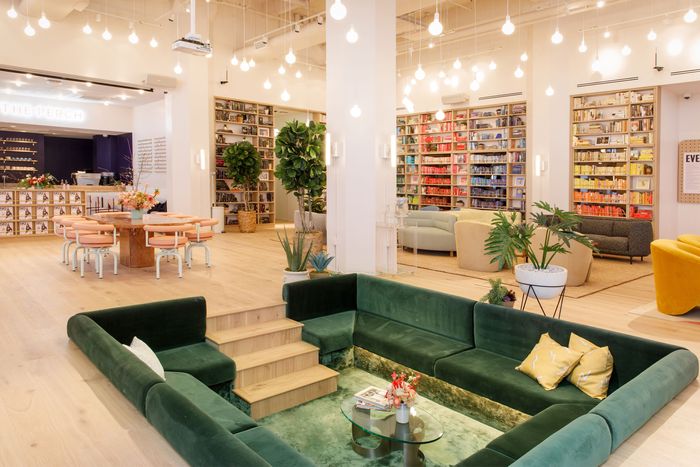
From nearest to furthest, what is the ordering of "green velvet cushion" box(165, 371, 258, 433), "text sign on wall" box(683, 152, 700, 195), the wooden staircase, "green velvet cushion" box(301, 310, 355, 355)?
"green velvet cushion" box(165, 371, 258, 433) < the wooden staircase < "green velvet cushion" box(301, 310, 355, 355) < "text sign on wall" box(683, 152, 700, 195)

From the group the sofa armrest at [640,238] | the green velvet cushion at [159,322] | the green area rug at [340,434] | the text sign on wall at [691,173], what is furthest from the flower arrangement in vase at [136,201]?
A: the text sign on wall at [691,173]

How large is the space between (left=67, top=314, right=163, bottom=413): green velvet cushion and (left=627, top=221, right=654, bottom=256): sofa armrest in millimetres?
8215

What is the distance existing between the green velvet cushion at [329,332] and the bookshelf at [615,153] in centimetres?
753

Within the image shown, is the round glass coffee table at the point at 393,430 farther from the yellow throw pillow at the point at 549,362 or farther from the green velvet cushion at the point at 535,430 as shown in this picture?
the yellow throw pillow at the point at 549,362

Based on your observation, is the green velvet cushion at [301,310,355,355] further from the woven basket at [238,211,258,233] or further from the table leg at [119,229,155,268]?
the woven basket at [238,211,258,233]

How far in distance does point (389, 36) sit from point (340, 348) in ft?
14.9

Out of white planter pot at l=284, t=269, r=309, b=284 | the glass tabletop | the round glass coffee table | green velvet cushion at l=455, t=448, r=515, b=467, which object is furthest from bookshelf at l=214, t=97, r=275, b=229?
green velvet cushion at l=455, t=448, r=515, b=467

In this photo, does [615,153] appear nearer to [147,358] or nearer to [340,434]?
[340,434]

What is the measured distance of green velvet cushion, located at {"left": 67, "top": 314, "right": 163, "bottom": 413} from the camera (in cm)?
292

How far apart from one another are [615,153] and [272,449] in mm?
10076

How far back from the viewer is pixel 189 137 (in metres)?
12.2

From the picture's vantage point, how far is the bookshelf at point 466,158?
12.3 meters

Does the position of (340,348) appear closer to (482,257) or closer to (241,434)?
(241,434)

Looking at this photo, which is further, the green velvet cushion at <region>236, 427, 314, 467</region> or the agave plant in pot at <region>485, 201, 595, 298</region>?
the agave plant in pot at <region>485, 201, 595, 298</region>
